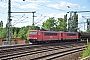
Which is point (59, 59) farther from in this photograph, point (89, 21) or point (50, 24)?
point (50, 24)

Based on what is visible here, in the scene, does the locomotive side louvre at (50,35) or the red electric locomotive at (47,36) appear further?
the locomotive side louvre at (50,35)

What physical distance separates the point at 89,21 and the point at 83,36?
20.5 ft

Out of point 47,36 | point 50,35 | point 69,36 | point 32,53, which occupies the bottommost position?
point 32,53

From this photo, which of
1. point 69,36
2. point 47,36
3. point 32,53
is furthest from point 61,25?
point 32,53

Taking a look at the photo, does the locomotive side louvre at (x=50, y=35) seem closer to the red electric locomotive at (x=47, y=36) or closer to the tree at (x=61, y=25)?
the red electric locomotive at (x=47, y=36)

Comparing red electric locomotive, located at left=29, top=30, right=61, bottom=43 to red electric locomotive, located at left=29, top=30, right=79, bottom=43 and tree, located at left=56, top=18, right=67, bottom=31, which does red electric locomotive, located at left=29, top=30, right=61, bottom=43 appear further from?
tree, located at left=56, top=18, right=67, bottom=31

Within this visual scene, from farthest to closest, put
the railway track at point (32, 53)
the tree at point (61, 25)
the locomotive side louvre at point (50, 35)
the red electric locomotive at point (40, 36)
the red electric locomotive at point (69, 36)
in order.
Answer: the tree at point (61, 25) → the red electric locomotive at point (69, 36) → the locomotive side louvre at point (50, 35) → the red electric locomotive at point (40, 36) → the railway track at point (32, 53)

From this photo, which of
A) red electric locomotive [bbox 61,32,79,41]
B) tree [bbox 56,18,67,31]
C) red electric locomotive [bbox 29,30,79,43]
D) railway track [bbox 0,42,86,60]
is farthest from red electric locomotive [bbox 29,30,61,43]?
tree [bbox 56,18,67,31]

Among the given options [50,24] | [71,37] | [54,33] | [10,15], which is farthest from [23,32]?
[10,15]

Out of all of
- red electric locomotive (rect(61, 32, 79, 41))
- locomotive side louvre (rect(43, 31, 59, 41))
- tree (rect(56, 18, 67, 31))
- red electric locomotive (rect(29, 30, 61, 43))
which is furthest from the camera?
tree (rect(56, 18, 67, 31))

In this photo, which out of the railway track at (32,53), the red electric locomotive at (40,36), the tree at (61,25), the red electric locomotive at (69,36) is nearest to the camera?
the railway track at (32,53)

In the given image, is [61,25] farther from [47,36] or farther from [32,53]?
[32,53]

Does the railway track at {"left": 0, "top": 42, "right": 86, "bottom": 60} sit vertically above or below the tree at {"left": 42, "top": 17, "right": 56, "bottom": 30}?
below

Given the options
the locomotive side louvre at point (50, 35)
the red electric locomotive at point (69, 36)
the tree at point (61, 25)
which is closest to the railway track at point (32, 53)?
the locomotive side louvre at point (50, 35)
